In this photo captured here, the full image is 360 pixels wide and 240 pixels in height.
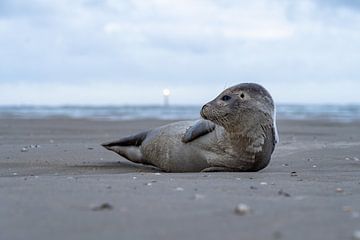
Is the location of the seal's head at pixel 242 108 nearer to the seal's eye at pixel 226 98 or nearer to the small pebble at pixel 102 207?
the seal's eye at pixel 226 98

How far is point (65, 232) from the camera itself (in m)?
3.10

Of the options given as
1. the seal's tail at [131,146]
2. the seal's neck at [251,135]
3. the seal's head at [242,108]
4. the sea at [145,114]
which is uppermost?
the seal's head at [242,108]

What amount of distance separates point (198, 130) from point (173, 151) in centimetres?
37

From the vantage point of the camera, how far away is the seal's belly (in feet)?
22.6

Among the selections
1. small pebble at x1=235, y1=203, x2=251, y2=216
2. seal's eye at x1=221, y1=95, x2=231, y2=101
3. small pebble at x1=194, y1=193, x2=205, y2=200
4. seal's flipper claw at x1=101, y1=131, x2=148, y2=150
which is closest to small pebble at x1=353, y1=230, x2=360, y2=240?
small pebble at x1=235, y1=203, x2=251, y2=216

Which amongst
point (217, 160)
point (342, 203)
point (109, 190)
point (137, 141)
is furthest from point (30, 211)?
point (137, 141)

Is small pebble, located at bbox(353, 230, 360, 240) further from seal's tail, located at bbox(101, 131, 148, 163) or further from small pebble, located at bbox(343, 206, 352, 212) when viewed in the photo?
seal's tail, located at bbox(101, 131, 148, 163)

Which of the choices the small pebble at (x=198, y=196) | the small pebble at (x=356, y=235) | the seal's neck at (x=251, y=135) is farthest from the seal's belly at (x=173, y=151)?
the small pebble at (x=356, y=235)

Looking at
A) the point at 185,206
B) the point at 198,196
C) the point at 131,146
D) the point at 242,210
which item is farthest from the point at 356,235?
the point at 131,146

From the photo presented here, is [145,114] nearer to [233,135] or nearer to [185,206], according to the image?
[233,135]

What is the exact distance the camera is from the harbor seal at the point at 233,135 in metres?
6.54

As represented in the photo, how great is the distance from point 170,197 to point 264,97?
2.71 m

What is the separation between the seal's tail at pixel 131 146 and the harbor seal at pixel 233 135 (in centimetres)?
73

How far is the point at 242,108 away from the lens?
21.5 feet
